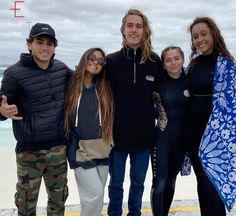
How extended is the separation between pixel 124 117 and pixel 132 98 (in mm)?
227

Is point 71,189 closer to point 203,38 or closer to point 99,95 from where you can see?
point 99,95

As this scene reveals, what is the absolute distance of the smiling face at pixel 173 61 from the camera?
128 inches

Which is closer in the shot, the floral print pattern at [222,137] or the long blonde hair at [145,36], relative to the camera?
the floral print pattern at [222,137]

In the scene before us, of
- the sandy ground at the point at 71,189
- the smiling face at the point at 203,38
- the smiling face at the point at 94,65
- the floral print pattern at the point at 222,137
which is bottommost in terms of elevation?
the sandy ground at the point at 71,189

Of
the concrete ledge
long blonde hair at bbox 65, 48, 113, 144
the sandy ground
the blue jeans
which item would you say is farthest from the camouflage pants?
the sandy ground

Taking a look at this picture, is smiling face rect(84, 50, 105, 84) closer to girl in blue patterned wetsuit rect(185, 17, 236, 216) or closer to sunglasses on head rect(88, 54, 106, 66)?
sunglasses on head rect(88, 54, 106, 66)

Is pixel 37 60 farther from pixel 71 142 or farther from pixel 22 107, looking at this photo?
pixel 71 142

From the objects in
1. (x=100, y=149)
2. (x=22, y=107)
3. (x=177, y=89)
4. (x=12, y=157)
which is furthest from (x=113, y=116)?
(x=12, y=157)

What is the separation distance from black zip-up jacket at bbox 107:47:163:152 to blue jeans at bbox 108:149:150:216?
0.12 m

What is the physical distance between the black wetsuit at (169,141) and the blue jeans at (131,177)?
0.15 meters

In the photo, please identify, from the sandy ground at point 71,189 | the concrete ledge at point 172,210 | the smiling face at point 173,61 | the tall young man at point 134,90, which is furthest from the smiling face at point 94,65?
the sandy ground at point 71,189

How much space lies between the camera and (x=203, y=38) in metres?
3.20

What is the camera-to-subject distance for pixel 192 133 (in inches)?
126

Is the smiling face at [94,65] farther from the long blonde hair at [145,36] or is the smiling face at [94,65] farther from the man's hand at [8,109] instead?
the man's hand at [8,109]
